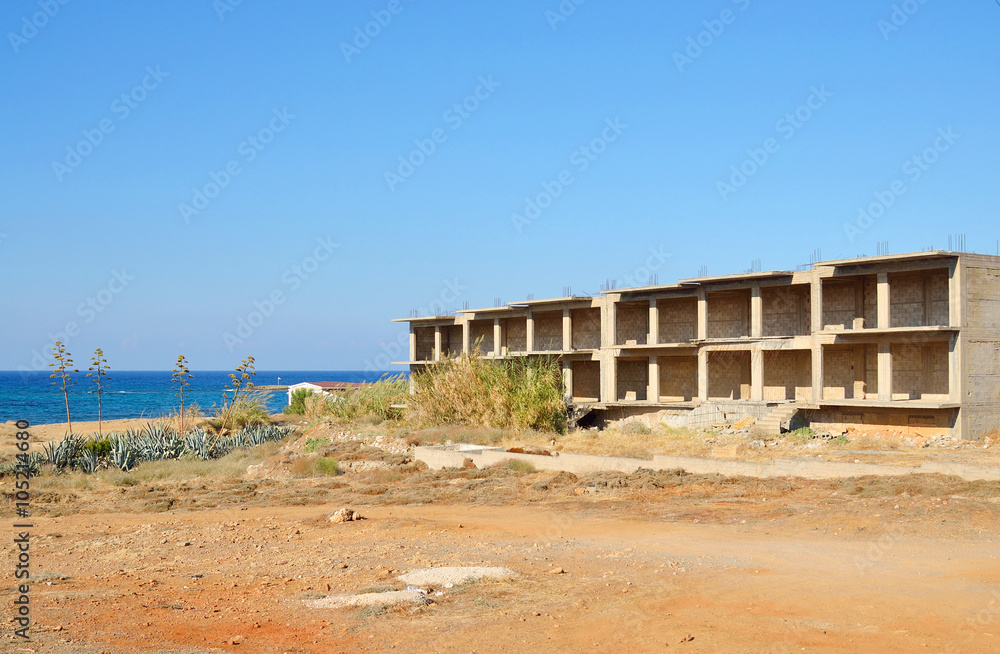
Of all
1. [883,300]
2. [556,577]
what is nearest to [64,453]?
[556,577]

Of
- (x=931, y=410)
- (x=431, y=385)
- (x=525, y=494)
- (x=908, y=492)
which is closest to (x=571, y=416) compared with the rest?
(x=431, y=385)

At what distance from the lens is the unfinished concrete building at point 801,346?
27.4 meters

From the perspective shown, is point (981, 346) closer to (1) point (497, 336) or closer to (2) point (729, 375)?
(2) point (729, 375)

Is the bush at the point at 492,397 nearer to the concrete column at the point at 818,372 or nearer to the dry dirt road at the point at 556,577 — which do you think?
the concrete column at the point at 818,372

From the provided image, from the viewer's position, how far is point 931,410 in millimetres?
28391

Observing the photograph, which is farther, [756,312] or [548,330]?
[548,330]

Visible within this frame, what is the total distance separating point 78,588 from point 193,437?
713 inches

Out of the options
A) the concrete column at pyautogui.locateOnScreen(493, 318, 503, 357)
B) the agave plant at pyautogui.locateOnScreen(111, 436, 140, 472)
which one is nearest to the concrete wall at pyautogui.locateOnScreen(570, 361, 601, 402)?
the concrete column at pyautogui.locateOnScreen(493, 318, 503, 357)

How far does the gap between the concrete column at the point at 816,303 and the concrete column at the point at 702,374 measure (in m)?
4.96

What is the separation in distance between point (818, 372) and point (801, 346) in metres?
1.36

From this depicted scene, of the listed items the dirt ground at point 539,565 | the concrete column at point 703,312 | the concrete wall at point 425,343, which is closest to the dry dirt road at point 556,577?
the dirt ground at point 539,565

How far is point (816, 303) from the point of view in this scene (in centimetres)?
3016

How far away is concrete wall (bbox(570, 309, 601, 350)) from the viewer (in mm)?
40875

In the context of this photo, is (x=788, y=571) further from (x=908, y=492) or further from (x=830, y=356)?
(x=830, y=356)
